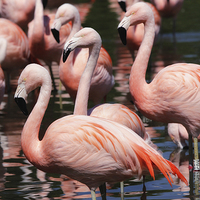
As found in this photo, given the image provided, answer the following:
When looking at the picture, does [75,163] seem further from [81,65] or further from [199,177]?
[81,65]

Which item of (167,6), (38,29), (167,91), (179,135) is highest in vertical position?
(167,6)

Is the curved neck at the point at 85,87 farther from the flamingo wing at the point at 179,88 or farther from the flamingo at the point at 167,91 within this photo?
the flamingo wing at the point at 179,88

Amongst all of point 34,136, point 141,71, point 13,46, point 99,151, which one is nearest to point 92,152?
point 99,151

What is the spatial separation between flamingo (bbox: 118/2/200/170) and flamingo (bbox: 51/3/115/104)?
1.01 m

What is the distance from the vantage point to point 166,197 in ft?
13.7

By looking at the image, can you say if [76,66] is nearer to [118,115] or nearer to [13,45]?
[118,115]

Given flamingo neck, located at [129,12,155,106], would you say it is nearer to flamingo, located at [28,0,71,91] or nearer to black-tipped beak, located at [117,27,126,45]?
black-tipped beak, located at [117,27,126,45]

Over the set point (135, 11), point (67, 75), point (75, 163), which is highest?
point (135, 11)

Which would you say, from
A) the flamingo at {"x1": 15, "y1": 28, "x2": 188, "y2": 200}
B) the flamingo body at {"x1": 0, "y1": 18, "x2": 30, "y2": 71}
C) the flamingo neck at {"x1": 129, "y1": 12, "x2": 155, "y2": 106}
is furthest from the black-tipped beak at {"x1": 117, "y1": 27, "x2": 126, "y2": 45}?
the flamingo body at {"x1": 0, "y1": 18, "x2": 30, "y2": 71}

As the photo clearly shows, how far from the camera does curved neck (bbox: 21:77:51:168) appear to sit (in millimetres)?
3773

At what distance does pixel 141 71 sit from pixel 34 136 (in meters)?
1.50

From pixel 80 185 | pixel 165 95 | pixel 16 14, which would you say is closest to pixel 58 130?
pixel 80 185

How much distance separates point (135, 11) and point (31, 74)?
147cm

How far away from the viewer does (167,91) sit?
455cm
